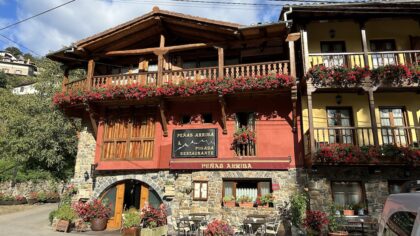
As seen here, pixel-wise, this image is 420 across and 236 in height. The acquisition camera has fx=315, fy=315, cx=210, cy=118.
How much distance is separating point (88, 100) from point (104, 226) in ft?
18.5

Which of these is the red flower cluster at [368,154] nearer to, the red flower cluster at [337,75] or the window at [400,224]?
the red flower cluster at [337,75]

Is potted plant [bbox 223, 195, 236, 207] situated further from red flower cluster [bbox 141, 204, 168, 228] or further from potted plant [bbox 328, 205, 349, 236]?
potted plant [bbox 328, 205, 349, 236]

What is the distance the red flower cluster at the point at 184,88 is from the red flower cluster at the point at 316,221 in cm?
Answer: 487

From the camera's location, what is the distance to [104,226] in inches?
541

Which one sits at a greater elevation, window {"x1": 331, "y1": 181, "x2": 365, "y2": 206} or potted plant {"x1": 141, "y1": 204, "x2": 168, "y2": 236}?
window {"x1": 331, "y1": 181, "x2": 365, "y2": 206}

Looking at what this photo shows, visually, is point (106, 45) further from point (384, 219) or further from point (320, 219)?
point (384, 219)

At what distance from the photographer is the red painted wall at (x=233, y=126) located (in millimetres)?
13289

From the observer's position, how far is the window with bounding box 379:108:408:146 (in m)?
12.5

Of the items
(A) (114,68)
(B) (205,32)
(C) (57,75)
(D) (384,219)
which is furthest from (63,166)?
(D) (384,219)

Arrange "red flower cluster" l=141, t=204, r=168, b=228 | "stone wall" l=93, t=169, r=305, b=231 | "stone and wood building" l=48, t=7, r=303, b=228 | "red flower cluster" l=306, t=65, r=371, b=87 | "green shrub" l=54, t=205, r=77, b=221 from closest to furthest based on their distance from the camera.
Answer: "red flower cluster" l=306, t=65, r=371, b=87 < "red flower cluster" l=141, t=204, r=168, b=228 < "stone wall" l=93, t=169, r=305, b=231 < "stone and wood building" l=48, t=7, r=303, b=228 < "green shrub" l=54, t=205, r=77, b=221

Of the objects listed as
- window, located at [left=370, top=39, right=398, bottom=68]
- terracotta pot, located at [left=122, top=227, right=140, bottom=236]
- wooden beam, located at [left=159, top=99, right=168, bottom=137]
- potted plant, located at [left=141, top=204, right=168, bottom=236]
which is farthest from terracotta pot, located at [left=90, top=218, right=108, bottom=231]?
window, located at [left=370, top=39, right=398, bottom=68]

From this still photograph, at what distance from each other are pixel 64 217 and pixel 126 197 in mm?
2690

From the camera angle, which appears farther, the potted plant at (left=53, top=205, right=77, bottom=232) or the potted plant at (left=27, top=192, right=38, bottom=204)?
the potted plant at (left=27, top=192, right=38, bottom=204)

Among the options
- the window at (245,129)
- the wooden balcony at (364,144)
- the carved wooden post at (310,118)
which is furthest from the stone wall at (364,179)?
the window at (245,129)
